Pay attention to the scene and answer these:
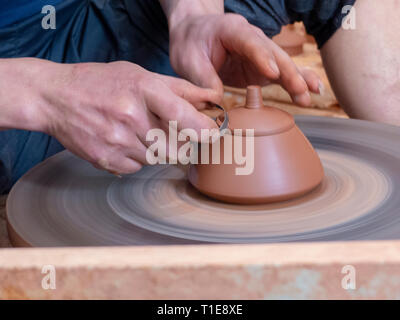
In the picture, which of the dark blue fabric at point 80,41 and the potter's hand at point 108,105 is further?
the dark blue fabric at point 80,41

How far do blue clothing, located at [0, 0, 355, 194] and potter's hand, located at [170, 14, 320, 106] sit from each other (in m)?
0.21

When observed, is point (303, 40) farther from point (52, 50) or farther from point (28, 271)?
point (28, 271)

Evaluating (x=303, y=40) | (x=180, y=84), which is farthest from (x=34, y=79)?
(x=303, y=40)

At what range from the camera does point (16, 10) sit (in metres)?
1.19

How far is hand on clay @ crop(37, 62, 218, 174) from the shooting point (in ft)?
2.62

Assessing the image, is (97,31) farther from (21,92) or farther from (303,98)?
(303,98)

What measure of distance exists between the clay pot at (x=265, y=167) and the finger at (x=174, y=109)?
8 centimetres

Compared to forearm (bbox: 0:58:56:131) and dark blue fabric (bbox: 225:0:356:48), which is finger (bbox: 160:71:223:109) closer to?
forearm (bbox: 0:58:56:131)

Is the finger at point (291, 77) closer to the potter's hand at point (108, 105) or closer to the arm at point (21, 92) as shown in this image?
the potter's hand at point (108, 105)

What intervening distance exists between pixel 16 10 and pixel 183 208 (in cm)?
65

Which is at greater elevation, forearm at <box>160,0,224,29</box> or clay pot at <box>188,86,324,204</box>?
forearm at <box>160,0,224,29</box>

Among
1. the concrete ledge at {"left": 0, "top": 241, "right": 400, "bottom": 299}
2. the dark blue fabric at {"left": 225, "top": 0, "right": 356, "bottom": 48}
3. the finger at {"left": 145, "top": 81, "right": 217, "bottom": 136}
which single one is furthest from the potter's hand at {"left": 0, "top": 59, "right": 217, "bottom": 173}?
the dark blue fabric at {"left": 225, "top": 0, "right": 356, "bottom": 48}

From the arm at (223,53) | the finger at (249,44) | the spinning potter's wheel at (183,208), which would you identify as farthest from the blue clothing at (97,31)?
the finger at (249,44)

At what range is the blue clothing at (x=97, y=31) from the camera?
1.23m
